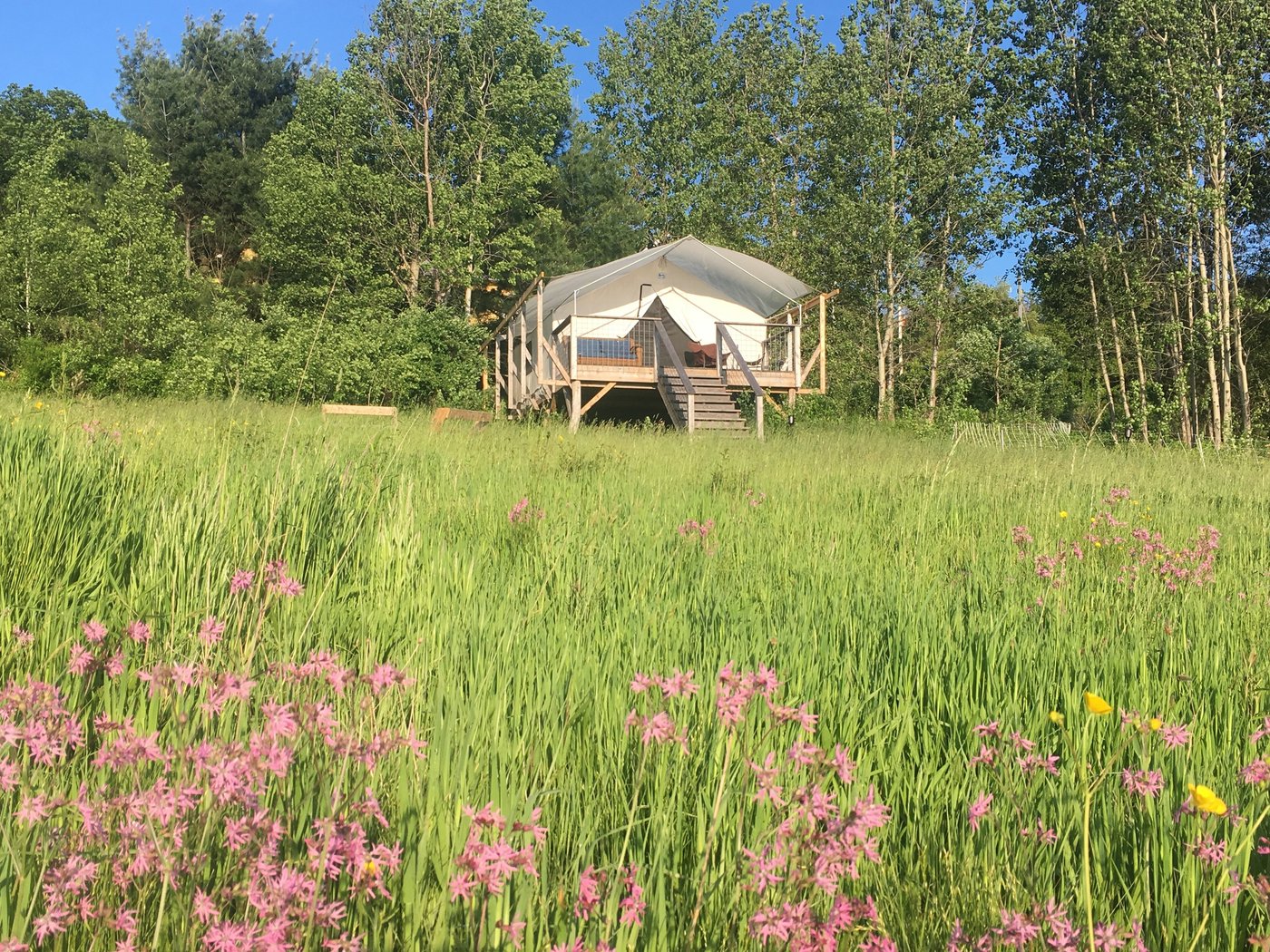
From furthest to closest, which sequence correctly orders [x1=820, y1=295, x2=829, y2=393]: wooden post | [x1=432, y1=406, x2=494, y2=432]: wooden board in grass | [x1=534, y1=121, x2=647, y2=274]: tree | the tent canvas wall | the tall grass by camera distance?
1. [x1=534, y1=121, x2=647, y2=274]: tree
2. the tent canvas wall
3. [x1=820, y1=295, x2=829, y2=393]: wooden post
4. [x1=432, y1=406, x2=494, y2=432]: wooden board in grass
5. the tall grass

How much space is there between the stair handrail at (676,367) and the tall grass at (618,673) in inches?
514

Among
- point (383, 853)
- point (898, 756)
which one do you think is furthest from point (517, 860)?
point (898, 756)

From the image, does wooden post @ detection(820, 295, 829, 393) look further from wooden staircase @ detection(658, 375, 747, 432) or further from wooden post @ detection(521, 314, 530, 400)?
wooden post @ detection(521, 314, 530, 400)

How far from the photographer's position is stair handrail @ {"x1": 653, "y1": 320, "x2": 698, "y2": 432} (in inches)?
738

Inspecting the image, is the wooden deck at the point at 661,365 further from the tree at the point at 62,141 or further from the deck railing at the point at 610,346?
the tree at the point at 62,141

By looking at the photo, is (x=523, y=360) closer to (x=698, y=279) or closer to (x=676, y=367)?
(x=698, y=279)

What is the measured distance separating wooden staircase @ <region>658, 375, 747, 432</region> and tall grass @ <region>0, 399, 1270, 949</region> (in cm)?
1359

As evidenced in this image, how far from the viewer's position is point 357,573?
3.26m

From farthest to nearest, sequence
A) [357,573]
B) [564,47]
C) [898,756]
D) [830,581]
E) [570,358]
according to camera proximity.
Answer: [564,47] < [570,358] < [830,581] < [357,573] < [898,756]

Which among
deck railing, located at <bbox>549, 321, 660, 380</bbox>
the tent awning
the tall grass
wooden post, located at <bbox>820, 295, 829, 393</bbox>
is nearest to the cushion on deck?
deck railing, located at <bbox>549, 321, 660, 380</bbox>

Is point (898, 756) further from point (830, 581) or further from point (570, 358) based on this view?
point (570, 358)


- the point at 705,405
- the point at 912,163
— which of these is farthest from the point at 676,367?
the point at 912,163

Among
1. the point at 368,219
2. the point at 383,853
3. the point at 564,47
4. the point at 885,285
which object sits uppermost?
the point at 564,47

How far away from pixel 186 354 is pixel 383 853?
2653 cm
